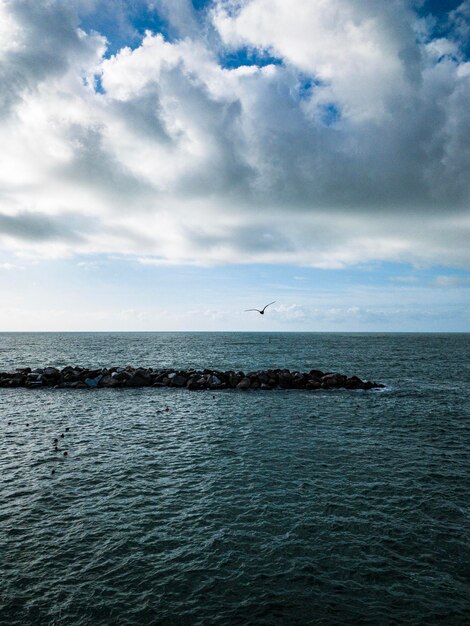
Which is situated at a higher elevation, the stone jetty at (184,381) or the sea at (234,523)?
the stone jetty at (184,381)

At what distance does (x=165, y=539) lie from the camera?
42.4ft

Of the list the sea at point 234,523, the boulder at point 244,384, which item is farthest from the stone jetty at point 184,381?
the sea at point 234,523

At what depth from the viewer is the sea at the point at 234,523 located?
999cm

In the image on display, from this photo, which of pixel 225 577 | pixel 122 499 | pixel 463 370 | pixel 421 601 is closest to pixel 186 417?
pixel 122 499

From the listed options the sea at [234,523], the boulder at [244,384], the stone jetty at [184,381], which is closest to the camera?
the sea at [234,523]

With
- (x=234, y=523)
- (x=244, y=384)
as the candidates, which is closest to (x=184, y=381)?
(x=244, y=384)

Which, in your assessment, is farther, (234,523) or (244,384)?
(244,384)

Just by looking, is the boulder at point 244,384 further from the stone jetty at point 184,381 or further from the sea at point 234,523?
the sea at point 234,523

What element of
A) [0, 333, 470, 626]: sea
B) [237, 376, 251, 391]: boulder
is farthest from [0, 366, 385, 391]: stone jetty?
[0, 333, 470, 626]: sea

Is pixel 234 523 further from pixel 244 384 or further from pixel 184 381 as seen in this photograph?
pixel 184 381

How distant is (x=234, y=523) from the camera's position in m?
Result: 14.0

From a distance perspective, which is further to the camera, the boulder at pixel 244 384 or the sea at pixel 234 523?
the boulder at pixel 244 384

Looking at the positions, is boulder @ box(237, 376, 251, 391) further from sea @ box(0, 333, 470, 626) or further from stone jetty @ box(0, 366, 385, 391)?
sea @ box(0, 333, 470, 626)

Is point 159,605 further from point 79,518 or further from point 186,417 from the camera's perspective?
point 186,417
